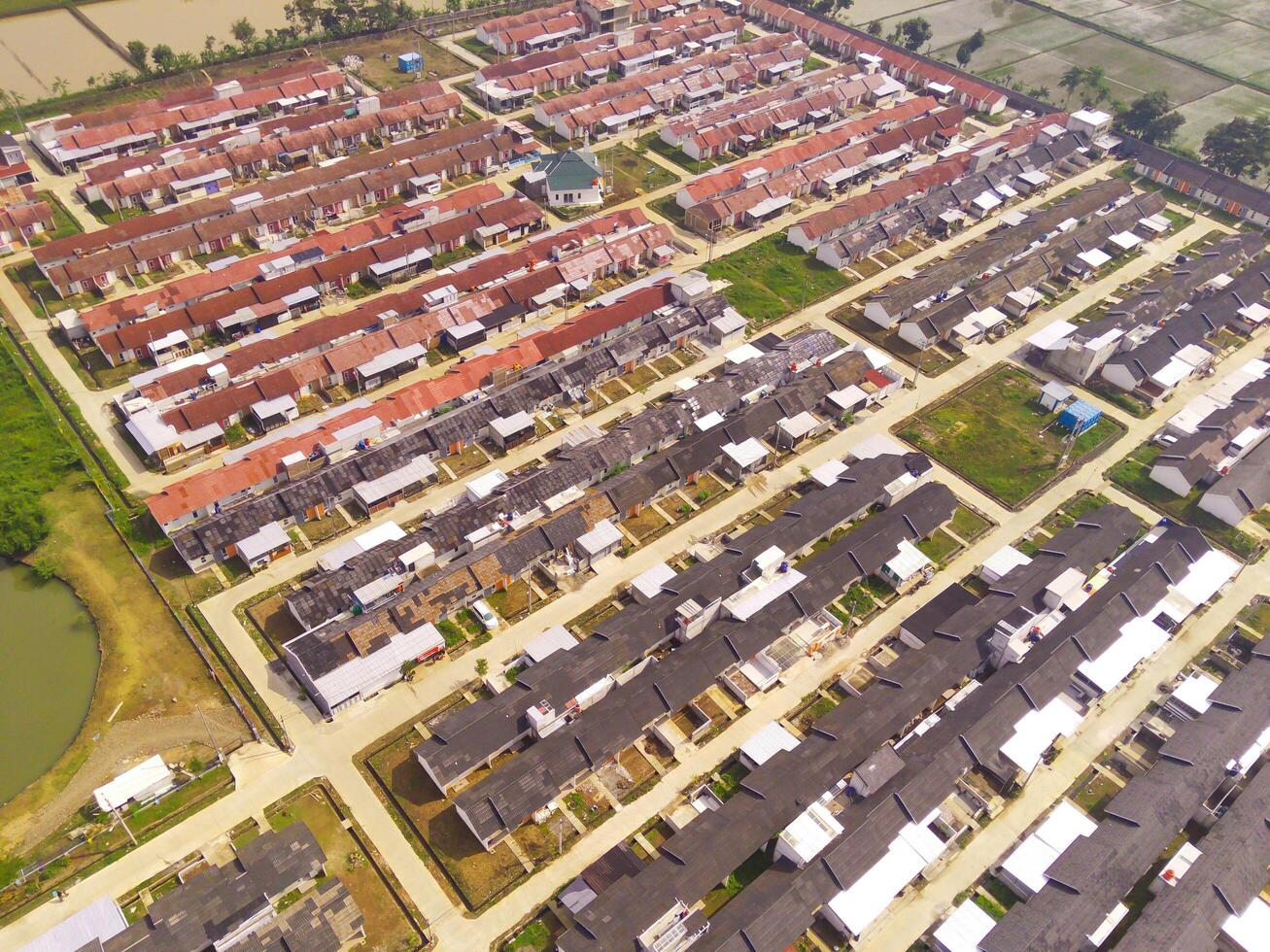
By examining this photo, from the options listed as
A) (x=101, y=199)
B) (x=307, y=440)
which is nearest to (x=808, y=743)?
(x=307, y=440)

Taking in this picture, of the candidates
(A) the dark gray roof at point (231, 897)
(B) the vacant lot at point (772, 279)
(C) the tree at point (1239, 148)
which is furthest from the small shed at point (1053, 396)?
(A) the dark gray roof at point (231, 897)

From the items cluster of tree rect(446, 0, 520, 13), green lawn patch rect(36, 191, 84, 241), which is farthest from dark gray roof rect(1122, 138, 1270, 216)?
green lawn patch rect(36, 191, 84, 241)

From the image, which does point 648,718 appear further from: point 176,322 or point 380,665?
point 176,322

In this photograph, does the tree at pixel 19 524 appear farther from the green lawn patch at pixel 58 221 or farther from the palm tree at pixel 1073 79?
the palm tree at pixel 1073 79

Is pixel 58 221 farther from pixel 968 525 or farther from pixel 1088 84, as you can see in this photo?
pixel 1088 84

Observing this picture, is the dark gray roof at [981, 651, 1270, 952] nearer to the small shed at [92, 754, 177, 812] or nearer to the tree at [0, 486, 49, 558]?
the small shed at [92, 754, 177, 812]

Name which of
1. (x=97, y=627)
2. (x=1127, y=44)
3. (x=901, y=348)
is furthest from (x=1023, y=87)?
(x=97, y=627)
